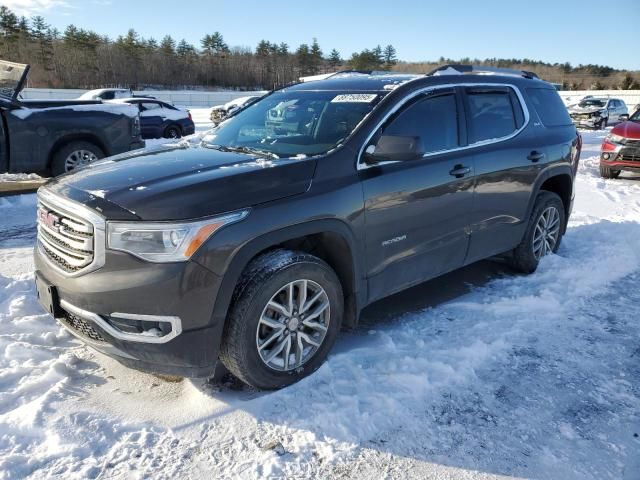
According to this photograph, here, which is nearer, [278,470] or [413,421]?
[278,470]

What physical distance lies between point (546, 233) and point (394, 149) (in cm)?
281

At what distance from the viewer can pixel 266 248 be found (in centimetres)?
300

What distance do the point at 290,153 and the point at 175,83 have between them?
7160cm

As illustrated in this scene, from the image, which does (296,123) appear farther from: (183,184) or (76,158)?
(76,158)

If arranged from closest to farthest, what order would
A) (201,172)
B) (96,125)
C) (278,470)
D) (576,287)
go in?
1. (278,470)
2. (201,172)
3. (576,287)
4. (96,125)

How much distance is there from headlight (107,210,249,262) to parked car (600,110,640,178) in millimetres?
10754

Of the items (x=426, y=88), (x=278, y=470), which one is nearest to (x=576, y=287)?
(x=426, y=88)

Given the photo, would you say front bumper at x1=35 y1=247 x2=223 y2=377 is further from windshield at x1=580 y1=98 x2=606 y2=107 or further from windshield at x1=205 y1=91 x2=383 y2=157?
windshield at x1=580 y1=98 x2=606 y2=107

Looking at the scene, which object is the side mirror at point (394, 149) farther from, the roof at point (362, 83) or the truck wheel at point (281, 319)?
the truck wheel at point (281, 319)

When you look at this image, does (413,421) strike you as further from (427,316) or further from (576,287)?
(576,287)

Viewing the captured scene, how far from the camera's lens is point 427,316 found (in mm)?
4133

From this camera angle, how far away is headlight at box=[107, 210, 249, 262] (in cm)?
262

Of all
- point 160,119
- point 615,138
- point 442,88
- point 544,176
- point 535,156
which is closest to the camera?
Answer: point 442,88

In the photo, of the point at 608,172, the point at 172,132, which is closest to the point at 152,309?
the point at 608,172
